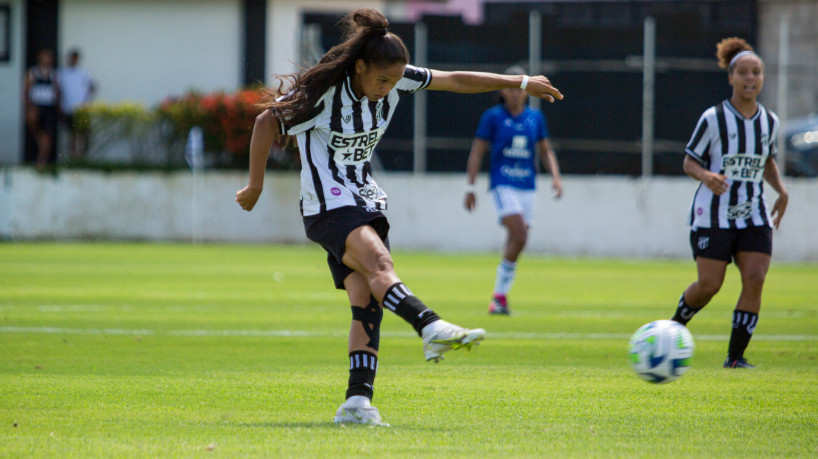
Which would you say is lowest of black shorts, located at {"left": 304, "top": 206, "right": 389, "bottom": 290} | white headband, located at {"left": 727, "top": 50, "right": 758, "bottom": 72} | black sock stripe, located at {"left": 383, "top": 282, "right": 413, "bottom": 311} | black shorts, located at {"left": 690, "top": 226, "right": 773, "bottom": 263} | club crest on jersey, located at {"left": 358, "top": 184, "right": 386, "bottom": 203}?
black sock stripe, located at {"left": 383, "top": 282, "right": 413, "bottom": 311}

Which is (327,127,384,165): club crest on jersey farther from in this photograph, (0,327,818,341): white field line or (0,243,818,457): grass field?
(0,327,818,341): white field line

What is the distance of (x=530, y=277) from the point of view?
616 inches

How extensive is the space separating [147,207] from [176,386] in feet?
53.9

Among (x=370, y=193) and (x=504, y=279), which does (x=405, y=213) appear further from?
(x=370, y=193)

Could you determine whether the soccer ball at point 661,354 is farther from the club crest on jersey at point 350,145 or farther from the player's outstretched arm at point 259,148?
the player's outstretched arm at point 259,148

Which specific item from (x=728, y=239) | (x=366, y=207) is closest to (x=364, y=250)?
(x=366, y=207)

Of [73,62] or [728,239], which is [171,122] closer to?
[73,62]

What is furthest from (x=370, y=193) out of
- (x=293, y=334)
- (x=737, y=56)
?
(x=293, y=334)

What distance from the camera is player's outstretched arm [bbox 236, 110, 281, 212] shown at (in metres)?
5.26

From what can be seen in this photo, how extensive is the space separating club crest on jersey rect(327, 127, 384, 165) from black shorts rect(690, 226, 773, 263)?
9.59 ft

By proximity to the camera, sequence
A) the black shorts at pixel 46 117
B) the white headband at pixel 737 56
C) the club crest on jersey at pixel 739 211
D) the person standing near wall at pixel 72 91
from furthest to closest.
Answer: the black shorts at pixel 46 117, the person standing near wall at pixel 72 91, the white headband at pixel 737 56, the club crest on jersey at pixel 739 211

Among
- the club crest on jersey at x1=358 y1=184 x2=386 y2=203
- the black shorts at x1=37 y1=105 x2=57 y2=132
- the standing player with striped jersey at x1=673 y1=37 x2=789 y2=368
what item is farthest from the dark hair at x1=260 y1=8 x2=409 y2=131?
the black shorts at x1=37 y1=105 x2=57 y2=132

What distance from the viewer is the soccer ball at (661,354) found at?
5.51 m

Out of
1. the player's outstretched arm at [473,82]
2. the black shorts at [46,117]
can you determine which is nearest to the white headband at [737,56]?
the player's outstretched arm at [473,82]
